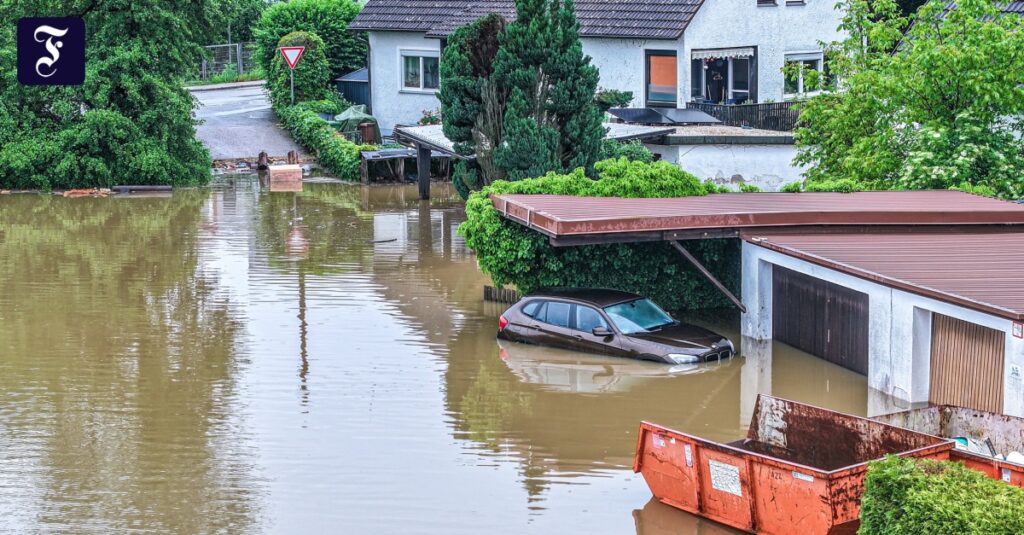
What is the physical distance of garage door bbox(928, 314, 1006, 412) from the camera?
1873 centimetres

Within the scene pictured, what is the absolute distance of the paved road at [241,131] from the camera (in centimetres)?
5266

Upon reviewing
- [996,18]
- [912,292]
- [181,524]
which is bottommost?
[181,524]

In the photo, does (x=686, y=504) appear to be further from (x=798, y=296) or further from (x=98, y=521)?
(x=798, y=296)

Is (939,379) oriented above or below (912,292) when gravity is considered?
below

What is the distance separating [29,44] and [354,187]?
11417mm

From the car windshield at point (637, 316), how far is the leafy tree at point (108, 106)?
25.6 m

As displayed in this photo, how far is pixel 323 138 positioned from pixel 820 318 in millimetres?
30640

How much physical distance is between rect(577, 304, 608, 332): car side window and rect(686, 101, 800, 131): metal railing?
67.1ft

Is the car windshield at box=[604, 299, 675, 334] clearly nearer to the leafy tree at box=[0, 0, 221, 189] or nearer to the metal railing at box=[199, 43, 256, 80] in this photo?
the leafy tree at box=[0, 0, 221, 189]

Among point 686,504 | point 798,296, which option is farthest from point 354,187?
point 686,504

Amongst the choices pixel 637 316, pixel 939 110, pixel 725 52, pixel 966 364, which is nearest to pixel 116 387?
pixel 637 316

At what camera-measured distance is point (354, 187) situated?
46.8 m

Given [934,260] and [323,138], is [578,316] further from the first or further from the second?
[323,138]

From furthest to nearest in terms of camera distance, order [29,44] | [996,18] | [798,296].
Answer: [29,44] < [996,18] < [798,296]
